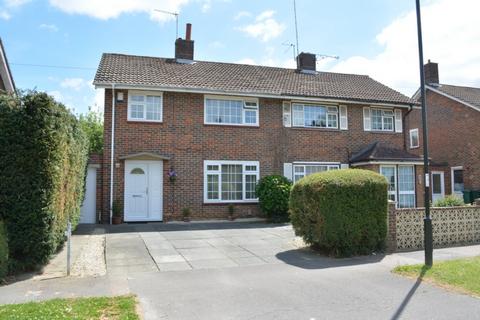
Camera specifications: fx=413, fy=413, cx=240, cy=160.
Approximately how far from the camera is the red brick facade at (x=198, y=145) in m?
15.6

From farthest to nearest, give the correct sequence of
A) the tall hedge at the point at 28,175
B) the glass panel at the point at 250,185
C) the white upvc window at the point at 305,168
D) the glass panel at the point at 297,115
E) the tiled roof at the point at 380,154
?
the glass panel at the point at 297,115 → the white upvc window at the point at 305,168 → the tiled roof at the point at 380,154 → the glass panel at the point at 250,185 → the tall hedge at the point at 28,175

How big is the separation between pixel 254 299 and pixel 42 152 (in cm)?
476

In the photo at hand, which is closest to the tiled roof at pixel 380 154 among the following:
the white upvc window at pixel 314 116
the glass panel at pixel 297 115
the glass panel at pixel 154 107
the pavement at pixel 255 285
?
the white upvc window at pixel 314 116

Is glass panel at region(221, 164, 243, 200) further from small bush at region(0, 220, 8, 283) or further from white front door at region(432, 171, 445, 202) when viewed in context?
white front door at region(432, 171, 445, 202)

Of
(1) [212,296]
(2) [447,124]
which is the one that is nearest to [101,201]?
(1) [212,296]

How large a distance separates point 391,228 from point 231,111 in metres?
8.76

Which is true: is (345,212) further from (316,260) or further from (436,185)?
(436,185)

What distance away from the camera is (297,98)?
17734 millimetres

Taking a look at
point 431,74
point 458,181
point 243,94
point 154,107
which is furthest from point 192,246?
point 431,74

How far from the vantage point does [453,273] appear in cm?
769

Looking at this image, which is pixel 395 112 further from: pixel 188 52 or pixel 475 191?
pixel 188 52

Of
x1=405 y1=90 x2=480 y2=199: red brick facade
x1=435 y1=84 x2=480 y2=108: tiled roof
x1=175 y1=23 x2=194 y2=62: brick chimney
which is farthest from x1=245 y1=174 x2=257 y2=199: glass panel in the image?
x1=435 y1=84 x2=480 y2=108: tiled roof

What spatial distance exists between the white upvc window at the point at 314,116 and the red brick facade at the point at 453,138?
4239 millimetres

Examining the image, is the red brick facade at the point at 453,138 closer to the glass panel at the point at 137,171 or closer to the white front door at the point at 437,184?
the white front door at the point at 437,184
